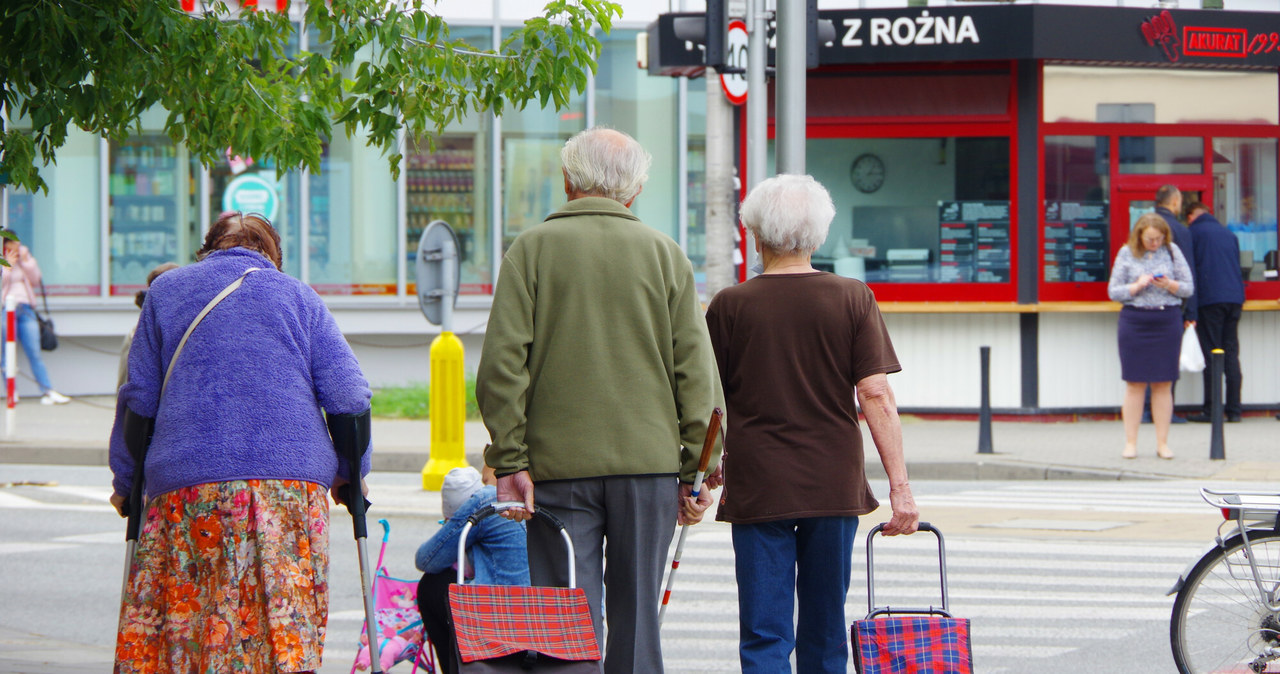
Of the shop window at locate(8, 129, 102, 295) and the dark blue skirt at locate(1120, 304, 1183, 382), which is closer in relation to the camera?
the dark blue skirt at locate(1120, 304, 1183, 382)

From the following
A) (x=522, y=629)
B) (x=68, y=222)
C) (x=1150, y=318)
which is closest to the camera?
(x=522, y=629)

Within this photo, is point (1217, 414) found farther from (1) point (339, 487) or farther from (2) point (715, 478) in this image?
(1) point (339, 487)

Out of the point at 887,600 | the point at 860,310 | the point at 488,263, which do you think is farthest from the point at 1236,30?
the point at 860,310

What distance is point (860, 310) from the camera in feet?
14.5

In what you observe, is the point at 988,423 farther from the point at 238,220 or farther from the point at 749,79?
the point at 238,220

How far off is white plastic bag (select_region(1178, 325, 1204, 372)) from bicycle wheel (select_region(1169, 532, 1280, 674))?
921 centimetres

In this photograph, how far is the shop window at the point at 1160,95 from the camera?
1552 centimetres

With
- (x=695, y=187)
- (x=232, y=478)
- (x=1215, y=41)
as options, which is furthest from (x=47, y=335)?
(x=232, y=478)

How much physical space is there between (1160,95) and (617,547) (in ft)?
43.2

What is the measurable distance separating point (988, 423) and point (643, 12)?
8311 mm

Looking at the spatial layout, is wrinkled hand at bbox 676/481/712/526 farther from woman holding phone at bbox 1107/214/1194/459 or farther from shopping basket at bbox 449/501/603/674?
woman holding phone at bbox 1107/214/1194/459

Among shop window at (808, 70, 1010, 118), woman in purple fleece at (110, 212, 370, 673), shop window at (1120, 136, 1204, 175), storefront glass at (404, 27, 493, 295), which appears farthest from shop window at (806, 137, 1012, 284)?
woman in purple fleece at (110, 212, 370, 673)

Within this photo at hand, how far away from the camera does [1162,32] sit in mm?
15438

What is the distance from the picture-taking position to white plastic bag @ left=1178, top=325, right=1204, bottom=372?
46.8 feet
